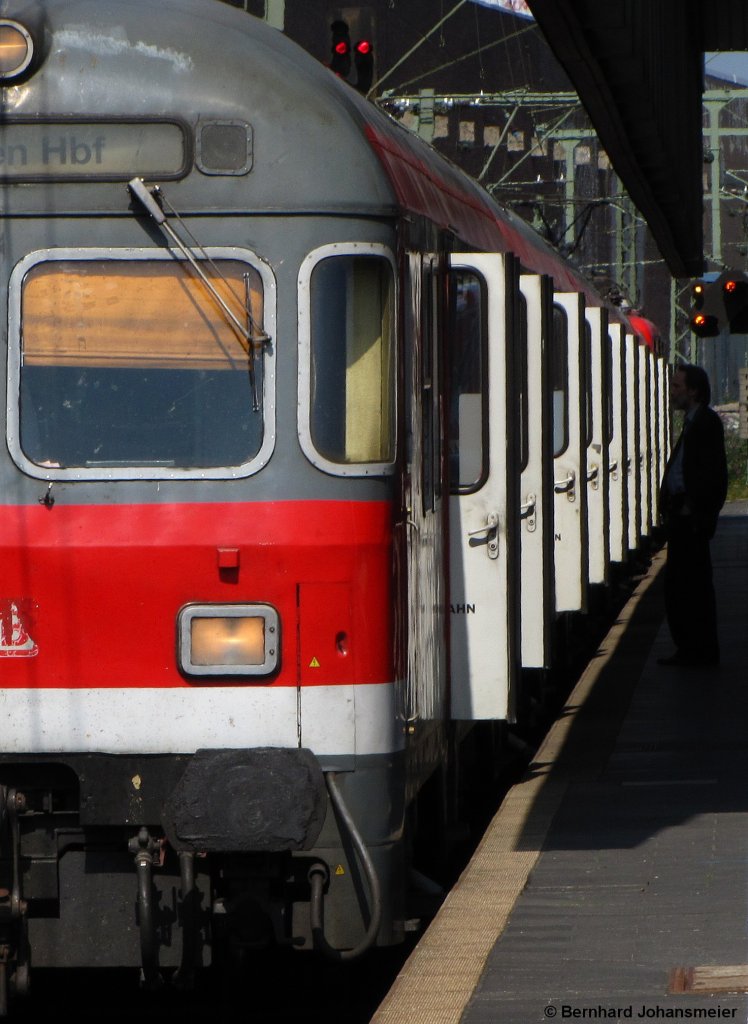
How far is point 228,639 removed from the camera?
17.9ft

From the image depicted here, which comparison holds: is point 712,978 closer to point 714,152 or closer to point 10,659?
point 10,659

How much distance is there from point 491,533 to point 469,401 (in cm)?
50

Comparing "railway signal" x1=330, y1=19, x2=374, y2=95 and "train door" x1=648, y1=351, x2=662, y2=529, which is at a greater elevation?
"railway signal" x1=330, y1=19, x2=374, y2=95

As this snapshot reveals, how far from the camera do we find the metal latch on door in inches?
284

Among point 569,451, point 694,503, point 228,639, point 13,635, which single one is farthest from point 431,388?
point 694,503

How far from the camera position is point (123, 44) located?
219 inches

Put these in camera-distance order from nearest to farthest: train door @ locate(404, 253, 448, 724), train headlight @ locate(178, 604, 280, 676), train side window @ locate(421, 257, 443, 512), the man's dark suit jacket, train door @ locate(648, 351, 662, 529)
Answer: train headlight @ locate(178, 604, 280, 676) < train door @ locate(404, 253, 448, 724) < train side window @ locate(421, 257, 443, 512) < the man's dark suit jacket < train door @ locate(648, 351, 662, 529)

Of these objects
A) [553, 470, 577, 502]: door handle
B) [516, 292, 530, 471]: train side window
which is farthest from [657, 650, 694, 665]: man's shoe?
[516, 292, 530, 471]: train side window

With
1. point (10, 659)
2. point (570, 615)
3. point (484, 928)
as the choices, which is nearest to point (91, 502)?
point (10, 659)

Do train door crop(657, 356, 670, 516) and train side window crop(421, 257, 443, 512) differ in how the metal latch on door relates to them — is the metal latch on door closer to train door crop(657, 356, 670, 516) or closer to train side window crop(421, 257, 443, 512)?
train side window crop(421, 257, 443, 512)

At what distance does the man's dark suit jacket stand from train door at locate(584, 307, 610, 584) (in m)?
1.07

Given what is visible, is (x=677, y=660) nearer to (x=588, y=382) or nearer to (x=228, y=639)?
(x=588, y=382)

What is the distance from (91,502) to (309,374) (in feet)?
2.34

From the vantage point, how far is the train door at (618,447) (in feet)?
49.3
